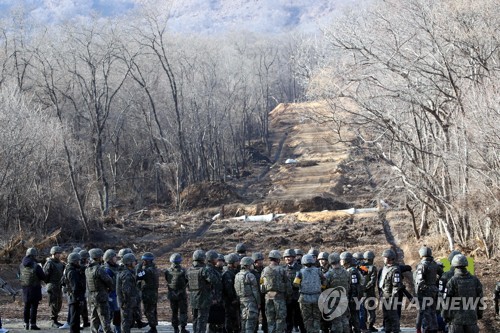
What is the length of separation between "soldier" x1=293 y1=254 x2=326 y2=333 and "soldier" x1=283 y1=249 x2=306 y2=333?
42cm

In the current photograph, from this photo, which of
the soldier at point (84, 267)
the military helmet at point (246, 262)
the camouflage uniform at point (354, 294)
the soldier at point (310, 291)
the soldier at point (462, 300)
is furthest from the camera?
the soldier at point (84, 267)

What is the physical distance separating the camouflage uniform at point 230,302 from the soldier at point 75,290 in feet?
8.57

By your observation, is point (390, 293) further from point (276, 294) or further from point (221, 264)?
point (221, 264)

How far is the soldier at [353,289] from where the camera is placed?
43.2ft

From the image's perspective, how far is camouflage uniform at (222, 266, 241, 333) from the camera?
12627 mm

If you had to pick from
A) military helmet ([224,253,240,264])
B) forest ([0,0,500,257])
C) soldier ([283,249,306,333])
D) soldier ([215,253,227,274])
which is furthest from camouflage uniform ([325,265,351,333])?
forest ([0,0,500,257])

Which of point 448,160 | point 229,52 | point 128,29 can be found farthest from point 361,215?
point 229,52

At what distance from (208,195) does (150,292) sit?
1392 inches

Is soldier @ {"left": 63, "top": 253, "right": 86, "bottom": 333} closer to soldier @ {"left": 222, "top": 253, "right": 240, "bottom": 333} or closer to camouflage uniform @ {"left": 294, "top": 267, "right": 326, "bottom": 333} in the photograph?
soldier @ {"left": 222, "top": 253, "right": 240, "bottom": 333}

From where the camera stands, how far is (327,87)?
23875 millimetres

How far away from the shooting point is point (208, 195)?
4847 cm

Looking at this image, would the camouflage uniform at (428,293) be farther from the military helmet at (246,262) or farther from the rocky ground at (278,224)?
the military helmet at (246,262)

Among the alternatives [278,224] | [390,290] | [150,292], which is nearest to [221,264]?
[150,292]

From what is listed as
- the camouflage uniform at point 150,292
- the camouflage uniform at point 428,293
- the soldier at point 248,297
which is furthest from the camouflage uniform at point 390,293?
the camouflage uniform at point 150,292
